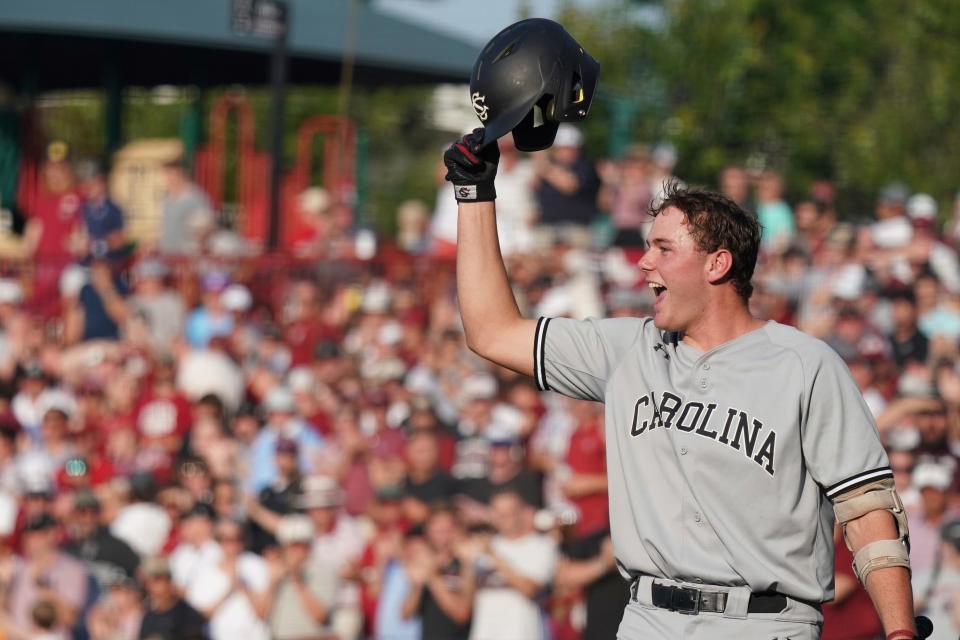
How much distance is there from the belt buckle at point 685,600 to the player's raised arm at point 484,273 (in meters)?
0.76

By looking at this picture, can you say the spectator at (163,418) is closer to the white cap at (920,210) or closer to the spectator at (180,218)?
the spectator at (180,218)

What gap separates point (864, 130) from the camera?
25.7 meters

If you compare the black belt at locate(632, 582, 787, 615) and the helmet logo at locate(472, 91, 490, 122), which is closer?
the black belt at locate(632, 582, 787, 615)

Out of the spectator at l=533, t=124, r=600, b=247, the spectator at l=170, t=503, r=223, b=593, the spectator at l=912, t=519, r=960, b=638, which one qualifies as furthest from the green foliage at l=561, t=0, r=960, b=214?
the spectator at l=912, t=519, r=960, b=638

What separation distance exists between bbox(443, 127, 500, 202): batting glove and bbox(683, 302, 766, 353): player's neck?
663mm

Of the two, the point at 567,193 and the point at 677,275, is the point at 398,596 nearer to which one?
the point at 567,193

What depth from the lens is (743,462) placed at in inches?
156

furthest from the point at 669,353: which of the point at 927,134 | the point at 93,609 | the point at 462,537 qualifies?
the point at 927,134

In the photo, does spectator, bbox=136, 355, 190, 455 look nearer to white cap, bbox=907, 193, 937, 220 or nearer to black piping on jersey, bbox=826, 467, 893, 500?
white cap, bbox=907, 193, 937, 220

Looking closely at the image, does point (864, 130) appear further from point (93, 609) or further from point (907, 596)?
point (907, 596)

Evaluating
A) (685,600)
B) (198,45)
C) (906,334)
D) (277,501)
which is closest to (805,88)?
(198,45)

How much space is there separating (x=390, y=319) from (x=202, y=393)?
1.48 meters

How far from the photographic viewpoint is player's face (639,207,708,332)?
4.15m

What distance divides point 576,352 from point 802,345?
2.08 ft
